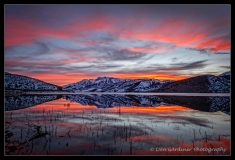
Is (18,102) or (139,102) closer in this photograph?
(18,102)

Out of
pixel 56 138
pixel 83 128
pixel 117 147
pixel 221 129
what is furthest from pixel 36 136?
pixel 221 129

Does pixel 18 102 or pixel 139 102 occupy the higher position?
pixel 18 102

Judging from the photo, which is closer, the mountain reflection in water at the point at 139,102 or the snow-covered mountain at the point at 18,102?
the snow-covered mountain at the point at 18,102

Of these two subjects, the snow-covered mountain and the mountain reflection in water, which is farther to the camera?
the mountain reflection in water

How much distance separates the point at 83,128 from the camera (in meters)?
19.1

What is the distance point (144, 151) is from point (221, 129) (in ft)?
35.0

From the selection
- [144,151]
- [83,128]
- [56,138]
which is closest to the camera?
[144,151]
